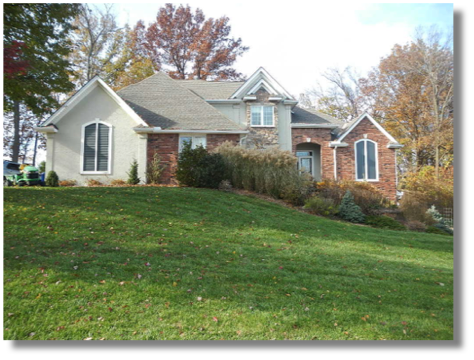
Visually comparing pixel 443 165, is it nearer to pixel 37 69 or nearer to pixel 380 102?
pixel 380 102

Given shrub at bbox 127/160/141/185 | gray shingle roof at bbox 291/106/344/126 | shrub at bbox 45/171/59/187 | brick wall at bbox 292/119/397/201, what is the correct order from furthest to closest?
gray shingle roof at bbox 291/106/344/126, brick wall at bbox 292/119/397/201, shrub at bbox 127/160/141/185, shrub at bbox 45/171/59/187

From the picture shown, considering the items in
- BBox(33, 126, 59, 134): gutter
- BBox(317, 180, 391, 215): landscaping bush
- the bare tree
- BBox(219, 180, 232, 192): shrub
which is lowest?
BBox(317, 180, 391, 215): landscaping bush

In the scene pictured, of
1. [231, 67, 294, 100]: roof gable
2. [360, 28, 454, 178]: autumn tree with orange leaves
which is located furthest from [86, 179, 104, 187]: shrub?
[360, 28, 454, 178]: autumn tree with orange leaves

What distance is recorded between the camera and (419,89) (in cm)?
1930

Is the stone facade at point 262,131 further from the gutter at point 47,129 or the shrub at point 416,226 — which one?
the gutter at point 47,129

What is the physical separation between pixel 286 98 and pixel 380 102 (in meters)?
9.12

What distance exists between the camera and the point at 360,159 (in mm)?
17391

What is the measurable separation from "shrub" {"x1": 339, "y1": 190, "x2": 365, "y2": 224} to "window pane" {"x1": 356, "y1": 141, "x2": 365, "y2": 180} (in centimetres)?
666

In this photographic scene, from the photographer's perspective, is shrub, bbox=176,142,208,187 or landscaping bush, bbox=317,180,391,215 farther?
landscaping bush, bbox=317,180,391,215

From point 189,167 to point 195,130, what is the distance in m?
3.38

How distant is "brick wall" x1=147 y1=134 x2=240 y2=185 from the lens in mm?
14148

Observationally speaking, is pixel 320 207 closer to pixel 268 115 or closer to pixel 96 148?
pixel 268 115

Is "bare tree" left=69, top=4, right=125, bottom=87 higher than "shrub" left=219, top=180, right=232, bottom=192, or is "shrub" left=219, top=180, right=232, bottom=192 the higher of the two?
"bare tree" left=69, top=4, right=125, bottom=87

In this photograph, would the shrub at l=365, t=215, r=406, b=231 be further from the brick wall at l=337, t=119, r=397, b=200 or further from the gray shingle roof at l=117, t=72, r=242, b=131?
the gray shingle roof at l=117, t=72, r=242, b=131
